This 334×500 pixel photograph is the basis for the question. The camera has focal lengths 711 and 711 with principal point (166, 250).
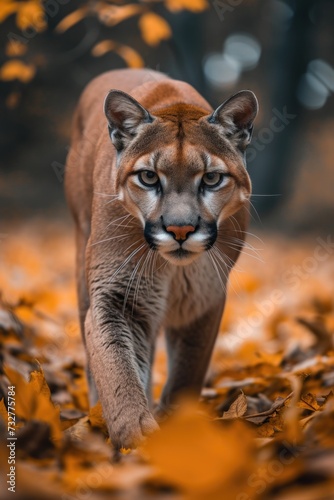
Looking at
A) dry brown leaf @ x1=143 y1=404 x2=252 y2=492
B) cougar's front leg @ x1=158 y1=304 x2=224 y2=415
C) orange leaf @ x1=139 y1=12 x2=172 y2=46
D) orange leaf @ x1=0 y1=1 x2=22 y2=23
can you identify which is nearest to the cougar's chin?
cougar's front leg @ x1=158 y1=304 x2=224 y2=415

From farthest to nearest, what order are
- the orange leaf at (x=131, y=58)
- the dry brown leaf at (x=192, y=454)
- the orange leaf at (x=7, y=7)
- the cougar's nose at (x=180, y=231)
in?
the orange leaf at (x=131, y=58), the orange leaf at (x=7, y=7), the cougar's nose at (x=180, y=231), the dry brown leaf at (x=192, y=454)

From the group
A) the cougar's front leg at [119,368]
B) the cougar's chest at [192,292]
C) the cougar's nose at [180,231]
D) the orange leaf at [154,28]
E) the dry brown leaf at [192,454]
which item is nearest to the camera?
the dry brown leaf at [192,454]

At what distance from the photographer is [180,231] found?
124 inches

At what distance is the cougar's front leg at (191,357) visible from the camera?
13.9ft

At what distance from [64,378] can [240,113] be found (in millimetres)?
2072

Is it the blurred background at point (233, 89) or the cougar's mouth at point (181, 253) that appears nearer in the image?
the cougar's mouth at point (181, 253)

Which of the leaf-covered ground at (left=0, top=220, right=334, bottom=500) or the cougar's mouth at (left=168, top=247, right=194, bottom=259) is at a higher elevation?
the cougar's mouth at (left=168, top=247, right=194, bottom=259)

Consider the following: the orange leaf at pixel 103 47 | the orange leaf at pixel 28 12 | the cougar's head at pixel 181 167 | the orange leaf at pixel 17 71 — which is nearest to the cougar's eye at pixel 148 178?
the cougar's head at pixel 181 167

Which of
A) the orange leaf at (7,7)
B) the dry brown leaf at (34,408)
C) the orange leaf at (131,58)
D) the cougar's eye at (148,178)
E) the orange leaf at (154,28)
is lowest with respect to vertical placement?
the dry brown leaf at (34,408)

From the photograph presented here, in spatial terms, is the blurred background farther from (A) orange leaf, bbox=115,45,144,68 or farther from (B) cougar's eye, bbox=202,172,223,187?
(B) cougar's eye, bbox=202,172,223,187

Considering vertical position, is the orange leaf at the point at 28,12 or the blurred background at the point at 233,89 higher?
the orange leaf at the point at 28,12

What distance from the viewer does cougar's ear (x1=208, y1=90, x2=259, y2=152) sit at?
3.61 meters

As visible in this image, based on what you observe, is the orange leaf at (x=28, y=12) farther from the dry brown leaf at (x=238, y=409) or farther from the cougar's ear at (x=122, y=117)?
the dry brown leaf at (x=238, y=409)

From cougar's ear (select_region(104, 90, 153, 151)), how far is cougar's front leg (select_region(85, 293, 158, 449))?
32.6 inches
